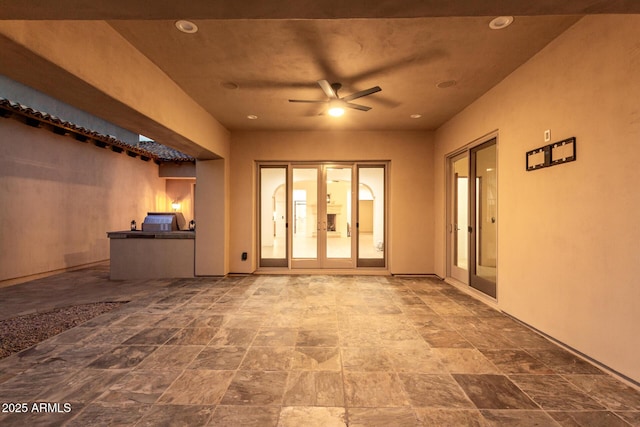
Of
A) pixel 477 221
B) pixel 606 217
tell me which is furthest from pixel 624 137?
pixel 477 221

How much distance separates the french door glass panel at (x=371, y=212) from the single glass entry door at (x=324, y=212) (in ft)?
0.71

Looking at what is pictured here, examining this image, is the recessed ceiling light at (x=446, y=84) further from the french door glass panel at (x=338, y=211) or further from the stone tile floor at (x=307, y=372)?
the stone tile floor at (x=307, y=372)

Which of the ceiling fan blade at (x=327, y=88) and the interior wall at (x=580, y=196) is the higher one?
the ceiling fan blade at (x=327, y=88)

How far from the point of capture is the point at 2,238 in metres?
5.11

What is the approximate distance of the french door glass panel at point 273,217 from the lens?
6.16 metres

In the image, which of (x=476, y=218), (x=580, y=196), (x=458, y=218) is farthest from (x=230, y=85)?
(x=458, y=218)

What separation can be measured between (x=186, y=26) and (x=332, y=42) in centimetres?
139

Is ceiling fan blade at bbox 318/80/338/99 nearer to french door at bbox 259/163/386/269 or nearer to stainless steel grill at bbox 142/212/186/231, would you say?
french door at bbox 259/163/386/269

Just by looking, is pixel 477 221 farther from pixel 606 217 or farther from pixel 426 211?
pixel 606 217

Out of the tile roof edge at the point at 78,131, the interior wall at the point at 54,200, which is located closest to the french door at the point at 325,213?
the tile roof edge at the point at 78,131

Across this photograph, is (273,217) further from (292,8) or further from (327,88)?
(292,8)

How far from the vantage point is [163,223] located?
19.4 ft

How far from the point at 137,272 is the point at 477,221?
6434 millimetres

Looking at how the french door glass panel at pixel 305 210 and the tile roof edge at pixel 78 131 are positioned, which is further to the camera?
the french door glass panel at pixel 305 210
